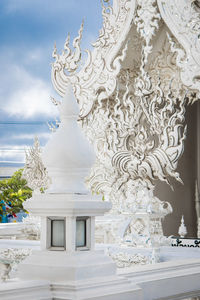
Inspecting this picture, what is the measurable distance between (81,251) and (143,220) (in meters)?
2.76

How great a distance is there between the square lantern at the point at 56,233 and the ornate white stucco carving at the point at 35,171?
4228mm

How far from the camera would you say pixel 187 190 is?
8484 mm

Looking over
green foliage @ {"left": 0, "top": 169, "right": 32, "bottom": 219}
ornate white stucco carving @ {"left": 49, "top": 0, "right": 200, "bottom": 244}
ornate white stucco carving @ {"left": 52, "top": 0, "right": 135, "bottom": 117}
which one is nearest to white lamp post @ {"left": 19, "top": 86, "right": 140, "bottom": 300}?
ornate white stucco carving @ {"left": 49, "top": 0, "right": 200, "bottom": 244}

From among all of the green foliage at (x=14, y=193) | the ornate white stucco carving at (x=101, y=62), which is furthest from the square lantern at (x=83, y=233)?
the green foliage at (x=14, y=193)

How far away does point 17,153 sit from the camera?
1565 centimetres

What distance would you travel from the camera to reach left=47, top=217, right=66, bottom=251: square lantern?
1.75 metres

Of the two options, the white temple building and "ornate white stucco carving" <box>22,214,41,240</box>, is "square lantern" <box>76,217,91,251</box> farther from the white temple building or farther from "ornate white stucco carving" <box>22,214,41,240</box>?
"ornate white stucco carving" <box>22,214,41,240</box>

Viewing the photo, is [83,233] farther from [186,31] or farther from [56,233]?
[186,31]

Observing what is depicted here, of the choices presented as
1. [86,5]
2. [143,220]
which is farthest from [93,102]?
[86,5]

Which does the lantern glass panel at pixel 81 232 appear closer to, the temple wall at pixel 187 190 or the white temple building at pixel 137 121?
the white temple building at pixel 137 121

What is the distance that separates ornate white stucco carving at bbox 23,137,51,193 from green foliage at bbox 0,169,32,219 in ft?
9.97

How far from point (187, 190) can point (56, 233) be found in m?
6.87

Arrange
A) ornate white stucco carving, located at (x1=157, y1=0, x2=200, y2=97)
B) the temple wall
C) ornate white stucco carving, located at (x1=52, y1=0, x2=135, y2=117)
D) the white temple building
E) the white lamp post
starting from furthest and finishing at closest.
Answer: the temple wall, ornate white stucco carving, located at (x1=52, y1=0, x2=135, y2=117), ornate white stucco carving, located at (x1=157, y1=0, x2=200, y2=97), the white temple building, the white lamp post

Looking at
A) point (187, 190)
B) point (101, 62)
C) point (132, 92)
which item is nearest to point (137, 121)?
point (132, 92)
